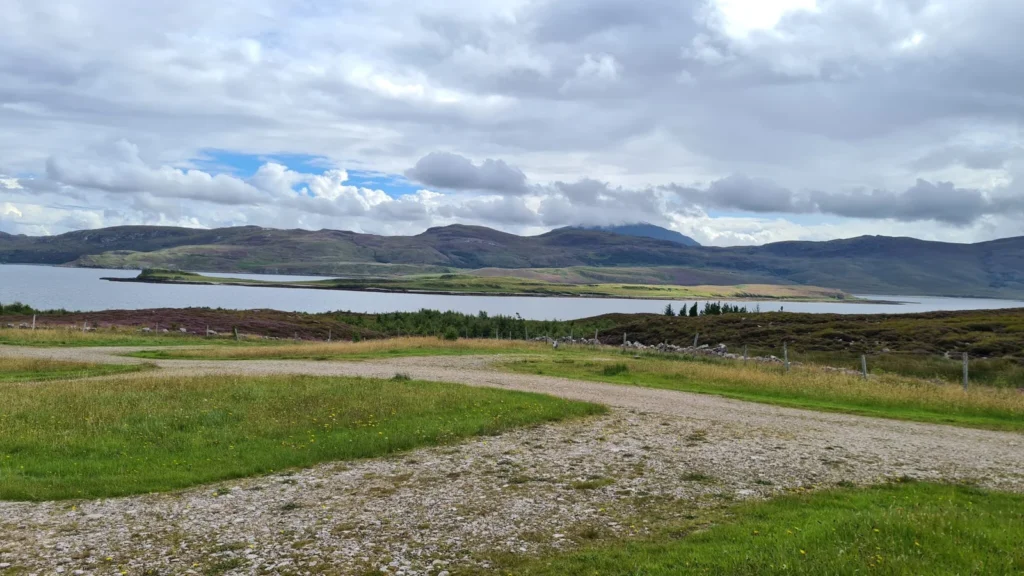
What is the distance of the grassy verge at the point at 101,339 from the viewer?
4075 centimetres

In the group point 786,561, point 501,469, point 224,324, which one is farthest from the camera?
point 224,324

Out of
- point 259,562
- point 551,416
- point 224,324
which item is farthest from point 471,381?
point 224,324

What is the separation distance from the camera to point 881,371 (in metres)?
39.2

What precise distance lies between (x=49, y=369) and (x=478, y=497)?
2406cm

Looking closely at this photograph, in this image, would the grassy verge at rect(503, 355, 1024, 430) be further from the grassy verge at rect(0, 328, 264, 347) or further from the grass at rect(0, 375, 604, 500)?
the grassy verge at rect(0, 328, 264, 347)

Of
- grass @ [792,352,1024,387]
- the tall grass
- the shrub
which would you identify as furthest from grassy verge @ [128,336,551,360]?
grass @ [792,352,1024,387]

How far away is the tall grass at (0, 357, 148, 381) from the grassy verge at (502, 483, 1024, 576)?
23836 mm

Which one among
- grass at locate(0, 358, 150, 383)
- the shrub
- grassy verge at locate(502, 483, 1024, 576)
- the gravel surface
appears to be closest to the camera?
grassy verge at locate(502, 483, 1024, 576)

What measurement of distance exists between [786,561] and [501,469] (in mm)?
6090

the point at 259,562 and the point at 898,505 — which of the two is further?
the point at 898,505

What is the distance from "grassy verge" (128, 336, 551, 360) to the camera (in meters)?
36.8

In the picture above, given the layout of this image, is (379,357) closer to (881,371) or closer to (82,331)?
(82,331)

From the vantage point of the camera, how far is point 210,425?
52.5ft

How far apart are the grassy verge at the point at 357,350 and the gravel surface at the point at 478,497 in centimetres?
2314
